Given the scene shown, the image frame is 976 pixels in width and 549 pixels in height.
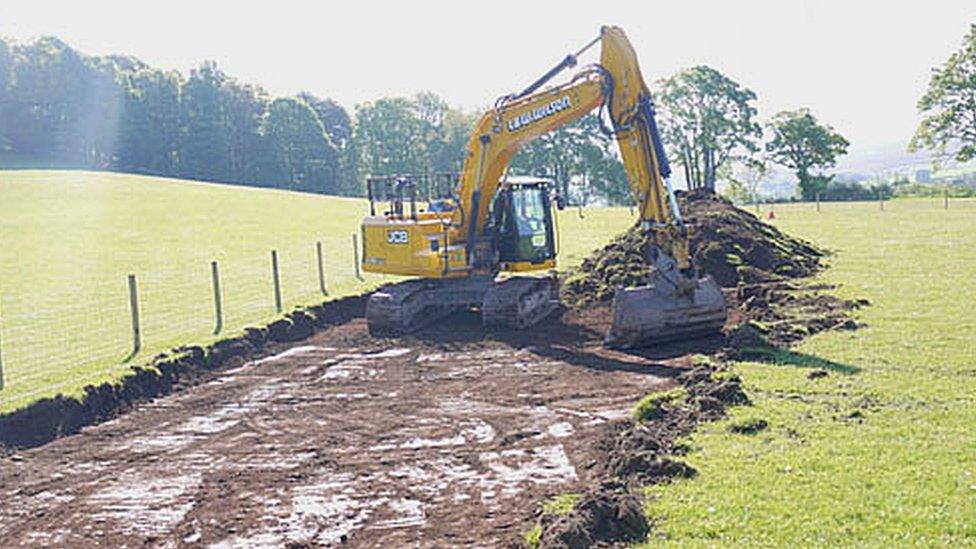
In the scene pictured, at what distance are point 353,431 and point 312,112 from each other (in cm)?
9227

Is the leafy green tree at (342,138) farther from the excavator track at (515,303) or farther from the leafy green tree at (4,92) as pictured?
the excavator track at (515,303)

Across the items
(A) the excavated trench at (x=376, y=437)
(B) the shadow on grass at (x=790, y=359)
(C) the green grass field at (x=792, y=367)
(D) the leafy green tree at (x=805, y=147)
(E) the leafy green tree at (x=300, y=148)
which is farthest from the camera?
(E) the leafy green tree at (x=300, y=148)

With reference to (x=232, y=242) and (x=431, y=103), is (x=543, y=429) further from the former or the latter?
(x=431, y=103)

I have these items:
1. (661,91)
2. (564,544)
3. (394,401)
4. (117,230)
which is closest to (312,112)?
(661,91)

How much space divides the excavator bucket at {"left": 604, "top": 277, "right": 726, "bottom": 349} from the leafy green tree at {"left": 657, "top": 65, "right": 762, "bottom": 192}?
7194 cm

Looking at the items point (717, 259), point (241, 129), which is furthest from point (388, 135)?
point (717, 259)

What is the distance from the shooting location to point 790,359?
12.4 meters

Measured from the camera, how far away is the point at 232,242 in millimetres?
42281

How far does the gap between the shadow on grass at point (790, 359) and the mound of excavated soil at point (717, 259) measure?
671 centimetres

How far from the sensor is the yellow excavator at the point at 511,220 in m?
14.9

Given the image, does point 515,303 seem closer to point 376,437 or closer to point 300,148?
point 376,437

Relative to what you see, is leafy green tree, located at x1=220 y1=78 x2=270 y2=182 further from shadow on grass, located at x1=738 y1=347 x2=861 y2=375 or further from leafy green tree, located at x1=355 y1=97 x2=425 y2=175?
shadow on grass, located at x1=738 y1=347 x2=861 y2=375

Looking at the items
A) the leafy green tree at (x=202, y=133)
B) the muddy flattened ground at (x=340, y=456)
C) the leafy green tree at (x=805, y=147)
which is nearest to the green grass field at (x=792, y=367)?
the muddy flattened ground at (x=340, y=456)

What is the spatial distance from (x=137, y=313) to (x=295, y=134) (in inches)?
3358
